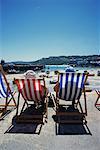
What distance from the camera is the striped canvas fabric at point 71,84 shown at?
512cm

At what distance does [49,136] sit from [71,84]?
150 cm

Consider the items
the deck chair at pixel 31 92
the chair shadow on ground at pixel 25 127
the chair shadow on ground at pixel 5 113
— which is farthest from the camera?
the chair shadow on ground at pixel 5 113

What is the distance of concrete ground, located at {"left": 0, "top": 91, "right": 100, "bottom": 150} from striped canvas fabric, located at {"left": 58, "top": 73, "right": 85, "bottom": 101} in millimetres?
602

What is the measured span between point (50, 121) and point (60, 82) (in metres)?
0.87

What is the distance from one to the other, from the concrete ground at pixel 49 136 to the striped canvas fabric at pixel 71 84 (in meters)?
0.60

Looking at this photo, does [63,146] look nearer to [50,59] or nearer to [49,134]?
[49,134]

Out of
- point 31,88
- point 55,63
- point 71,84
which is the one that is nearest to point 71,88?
point 71,84

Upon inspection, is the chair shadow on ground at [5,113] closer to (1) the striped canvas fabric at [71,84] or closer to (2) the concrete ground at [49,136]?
(2) the concrete ground at [49,136]

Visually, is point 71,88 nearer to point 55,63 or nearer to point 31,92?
point 31,92

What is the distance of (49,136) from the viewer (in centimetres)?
397

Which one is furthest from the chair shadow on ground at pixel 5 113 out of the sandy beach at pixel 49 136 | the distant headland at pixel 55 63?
the distant headland at pixel 55 63

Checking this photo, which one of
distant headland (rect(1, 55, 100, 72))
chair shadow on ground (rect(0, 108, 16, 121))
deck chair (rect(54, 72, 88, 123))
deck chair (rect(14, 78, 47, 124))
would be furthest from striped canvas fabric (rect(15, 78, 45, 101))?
distant headland (rect(1, 55, 100, 72))

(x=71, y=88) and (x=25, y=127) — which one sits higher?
(x=71, y=88)

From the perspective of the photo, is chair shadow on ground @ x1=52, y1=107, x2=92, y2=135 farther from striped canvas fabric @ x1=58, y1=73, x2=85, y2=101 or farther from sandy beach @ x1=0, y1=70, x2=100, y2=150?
striped canvas fabric @ x1=58, y1=73, x2=85, y2=101
